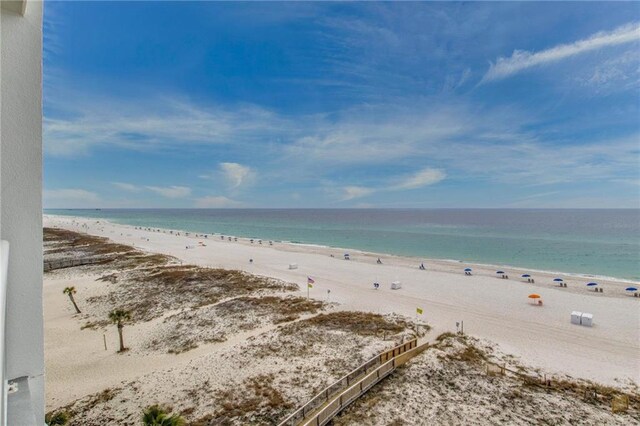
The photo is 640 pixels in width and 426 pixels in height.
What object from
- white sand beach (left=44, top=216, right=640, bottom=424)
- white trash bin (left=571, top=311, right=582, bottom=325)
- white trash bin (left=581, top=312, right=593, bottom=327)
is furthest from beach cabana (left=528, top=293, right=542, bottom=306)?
white trash bin (left=581, top=312, right=593, bottom=327)

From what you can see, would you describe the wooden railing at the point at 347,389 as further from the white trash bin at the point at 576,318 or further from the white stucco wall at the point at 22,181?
the white trash bin at the point at 576,318

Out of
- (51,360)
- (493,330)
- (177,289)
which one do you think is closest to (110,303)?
(177,289)

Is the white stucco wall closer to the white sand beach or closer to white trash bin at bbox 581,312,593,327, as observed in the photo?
the white sand beach

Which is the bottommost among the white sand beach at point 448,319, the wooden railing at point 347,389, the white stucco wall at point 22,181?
the white sand beach at point 448,319

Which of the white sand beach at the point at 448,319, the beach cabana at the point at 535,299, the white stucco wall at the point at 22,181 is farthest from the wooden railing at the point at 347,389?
the beach cabana at the point at 535,299

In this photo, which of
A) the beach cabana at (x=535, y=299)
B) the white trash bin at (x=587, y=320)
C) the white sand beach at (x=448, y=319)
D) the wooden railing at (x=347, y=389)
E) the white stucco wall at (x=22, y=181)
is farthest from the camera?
the beach cabana at (x=535, y=299)
